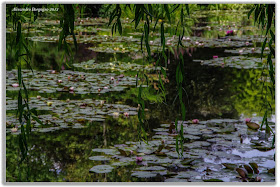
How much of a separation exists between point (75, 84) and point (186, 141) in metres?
1.88

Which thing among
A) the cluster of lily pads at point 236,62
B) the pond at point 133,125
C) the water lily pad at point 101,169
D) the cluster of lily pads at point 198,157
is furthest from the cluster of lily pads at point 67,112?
the cluster of lily pads at point 236,62

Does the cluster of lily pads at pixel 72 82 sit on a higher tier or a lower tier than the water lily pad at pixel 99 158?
higher

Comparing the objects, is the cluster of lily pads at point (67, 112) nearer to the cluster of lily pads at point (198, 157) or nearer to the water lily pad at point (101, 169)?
the cluster of lily pads at point (198, 157)

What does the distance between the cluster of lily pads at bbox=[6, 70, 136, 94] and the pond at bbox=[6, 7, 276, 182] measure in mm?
10

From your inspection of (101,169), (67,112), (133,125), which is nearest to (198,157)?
(101,169)

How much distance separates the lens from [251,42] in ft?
24.5

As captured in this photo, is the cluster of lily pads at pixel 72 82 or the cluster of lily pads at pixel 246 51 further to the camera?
the cluster of lily pads at pixel 246 51

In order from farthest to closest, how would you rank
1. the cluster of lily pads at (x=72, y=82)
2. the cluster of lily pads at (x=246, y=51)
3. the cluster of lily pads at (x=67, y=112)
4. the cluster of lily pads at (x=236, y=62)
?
the cluster of lily pads at (x=246, y=51), the cluster of lily pads at (x=236, y=62), the cluster of lily pads at (x=72, y=82), the cluster of lily pads at (x=67, y=112)

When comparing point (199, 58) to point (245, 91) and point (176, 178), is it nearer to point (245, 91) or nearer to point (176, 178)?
point (245, 91)

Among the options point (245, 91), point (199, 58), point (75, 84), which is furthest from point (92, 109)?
point (199, 58)

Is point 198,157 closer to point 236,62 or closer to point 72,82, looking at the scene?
point 72,82

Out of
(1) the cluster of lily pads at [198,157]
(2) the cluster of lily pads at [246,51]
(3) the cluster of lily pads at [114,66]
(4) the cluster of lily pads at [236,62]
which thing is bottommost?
(1) the cluster of lily pads at [198,157]

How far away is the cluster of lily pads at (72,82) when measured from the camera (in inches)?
157

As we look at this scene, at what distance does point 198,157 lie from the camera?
2.43 metres
